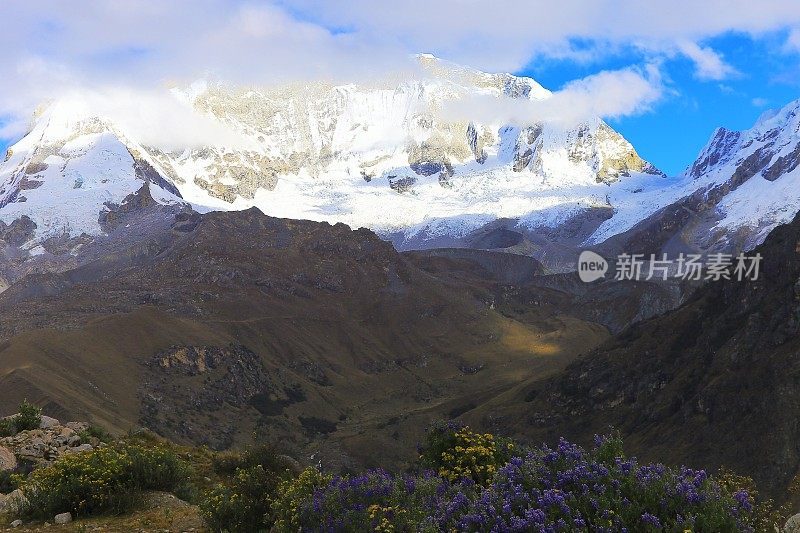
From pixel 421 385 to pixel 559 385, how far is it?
5235 centimetres

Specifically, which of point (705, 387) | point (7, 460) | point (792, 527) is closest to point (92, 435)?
point (7, 460)

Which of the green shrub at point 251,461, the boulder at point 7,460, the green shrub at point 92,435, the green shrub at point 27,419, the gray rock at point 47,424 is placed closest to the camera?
the boulder at point 7,460

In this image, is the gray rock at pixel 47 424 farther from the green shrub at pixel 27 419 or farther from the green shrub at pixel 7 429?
the green shrub at pixel 7 429

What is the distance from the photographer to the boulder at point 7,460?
19.1 metres

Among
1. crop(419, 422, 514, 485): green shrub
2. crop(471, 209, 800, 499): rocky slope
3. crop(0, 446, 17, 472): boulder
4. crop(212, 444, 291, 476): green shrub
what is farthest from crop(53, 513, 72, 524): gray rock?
crop(471, 209, 800, 499): rocky slope

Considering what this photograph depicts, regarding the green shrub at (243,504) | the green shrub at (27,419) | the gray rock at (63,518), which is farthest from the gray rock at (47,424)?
the green shrub at (243,504)

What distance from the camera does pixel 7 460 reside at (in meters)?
19.6

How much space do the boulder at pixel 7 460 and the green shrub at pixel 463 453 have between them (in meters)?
10.9

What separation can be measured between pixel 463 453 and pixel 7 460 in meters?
12.7

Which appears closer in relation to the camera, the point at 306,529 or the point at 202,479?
the point at 306,529

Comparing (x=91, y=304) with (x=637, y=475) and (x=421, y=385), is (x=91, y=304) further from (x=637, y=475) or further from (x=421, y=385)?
(x=637, y=475)

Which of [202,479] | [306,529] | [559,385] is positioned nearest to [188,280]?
[559,385]

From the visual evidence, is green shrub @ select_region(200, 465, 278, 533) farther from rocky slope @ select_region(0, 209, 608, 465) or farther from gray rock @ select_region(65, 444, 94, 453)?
rocky slope @ select_region(0, 209, 608, 465)

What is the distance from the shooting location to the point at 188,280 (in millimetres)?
162000
